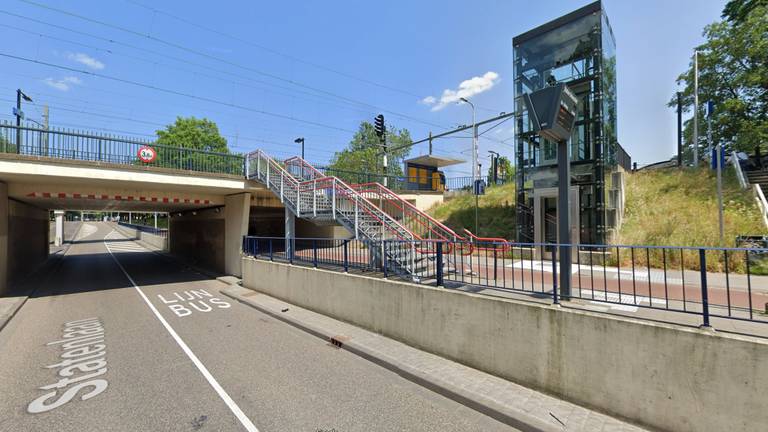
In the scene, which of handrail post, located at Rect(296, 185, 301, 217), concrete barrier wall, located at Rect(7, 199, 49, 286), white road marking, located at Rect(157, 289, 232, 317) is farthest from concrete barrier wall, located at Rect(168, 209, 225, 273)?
concrete barrier wall, located at Rect(7, 199, 49, 286)

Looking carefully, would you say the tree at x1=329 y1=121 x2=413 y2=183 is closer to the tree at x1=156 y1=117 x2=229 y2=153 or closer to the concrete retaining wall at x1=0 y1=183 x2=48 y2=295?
the tree at x1=156 y1=117 x2=229 y2=153

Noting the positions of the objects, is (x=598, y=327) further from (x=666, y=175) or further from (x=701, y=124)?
(x=701, y=124)

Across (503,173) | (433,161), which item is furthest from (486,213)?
(503,173)

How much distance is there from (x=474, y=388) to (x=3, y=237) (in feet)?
54.9

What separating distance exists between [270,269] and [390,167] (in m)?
41.3

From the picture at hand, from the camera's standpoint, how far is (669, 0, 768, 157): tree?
19484 millimetres

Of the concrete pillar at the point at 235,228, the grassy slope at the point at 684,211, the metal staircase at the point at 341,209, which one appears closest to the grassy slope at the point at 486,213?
the grassy slope at the point at 684,211

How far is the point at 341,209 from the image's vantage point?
35.5 feet

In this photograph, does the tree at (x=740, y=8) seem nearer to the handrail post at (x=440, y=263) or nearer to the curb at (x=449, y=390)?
the handrail post at (x=440, y=263)

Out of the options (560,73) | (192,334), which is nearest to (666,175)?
(560,73)

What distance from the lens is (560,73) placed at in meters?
14.1

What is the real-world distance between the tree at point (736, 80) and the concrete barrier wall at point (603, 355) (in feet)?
79.9

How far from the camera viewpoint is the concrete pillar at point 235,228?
15.3m

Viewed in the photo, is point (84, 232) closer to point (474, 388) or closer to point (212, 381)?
point (212, 381)
